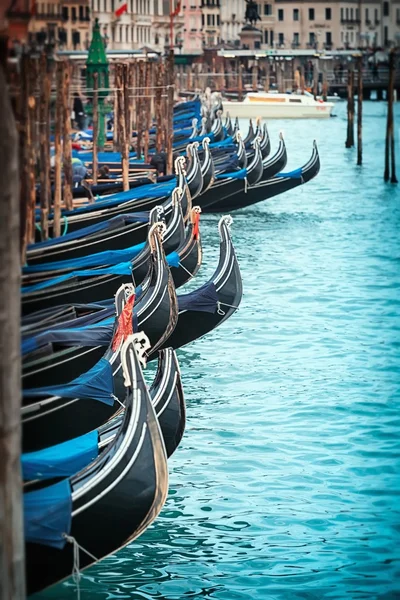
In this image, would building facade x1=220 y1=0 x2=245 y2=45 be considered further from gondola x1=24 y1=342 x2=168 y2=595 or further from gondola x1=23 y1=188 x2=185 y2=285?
gondola x1=24 y1=342 x2=168 y2=595

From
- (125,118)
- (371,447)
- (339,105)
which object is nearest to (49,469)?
(371,447)

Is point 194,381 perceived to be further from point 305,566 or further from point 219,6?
point 219,6

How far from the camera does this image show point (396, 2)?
257 feet

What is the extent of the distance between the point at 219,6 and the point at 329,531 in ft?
217

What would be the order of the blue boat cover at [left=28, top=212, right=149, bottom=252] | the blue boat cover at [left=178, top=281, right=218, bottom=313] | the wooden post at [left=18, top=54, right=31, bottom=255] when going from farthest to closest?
the blue boat cover at [left=28, top=212, right=149, bottom=252], the blue boat cover at [left=178, top=281, right=218, bottom=313], the wooden post at [left=18, top=54, right=31, bottom=255]

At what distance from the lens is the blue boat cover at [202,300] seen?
9430 millimetres

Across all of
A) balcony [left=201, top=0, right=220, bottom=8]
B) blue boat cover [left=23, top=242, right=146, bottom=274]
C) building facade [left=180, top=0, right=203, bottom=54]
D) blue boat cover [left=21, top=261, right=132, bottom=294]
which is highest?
balcony [left=201, top=0, right=220, bottom=8]

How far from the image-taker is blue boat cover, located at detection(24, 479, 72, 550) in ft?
16.4

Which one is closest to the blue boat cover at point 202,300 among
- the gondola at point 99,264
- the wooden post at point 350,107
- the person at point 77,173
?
the gondola at point 99,264

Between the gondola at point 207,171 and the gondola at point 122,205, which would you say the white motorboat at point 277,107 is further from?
the gondola at point 122,205

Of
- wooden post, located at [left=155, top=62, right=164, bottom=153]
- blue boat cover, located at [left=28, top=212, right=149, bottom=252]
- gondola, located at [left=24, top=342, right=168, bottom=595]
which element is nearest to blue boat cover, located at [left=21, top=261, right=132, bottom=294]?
blue boat cover, located at [left=28, top=212, right=149, bottom=252]

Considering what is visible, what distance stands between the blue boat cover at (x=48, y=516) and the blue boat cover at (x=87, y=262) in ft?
15.2

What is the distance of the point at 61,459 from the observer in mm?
5637

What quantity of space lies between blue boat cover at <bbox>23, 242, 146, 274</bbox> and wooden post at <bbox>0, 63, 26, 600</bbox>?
18.1ft
